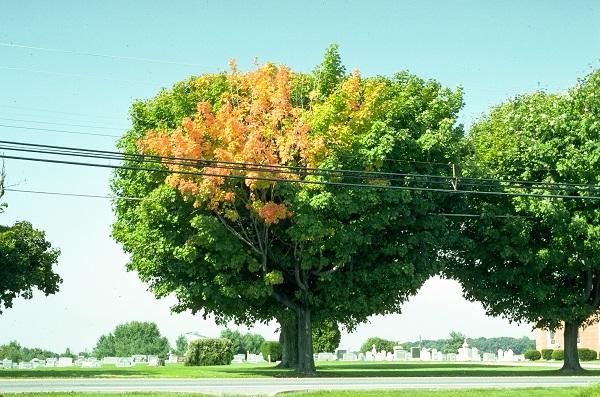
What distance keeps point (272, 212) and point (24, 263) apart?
889 inches

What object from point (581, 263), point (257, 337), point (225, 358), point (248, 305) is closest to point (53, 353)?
point (257, 337)

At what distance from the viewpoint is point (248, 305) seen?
42656 mm

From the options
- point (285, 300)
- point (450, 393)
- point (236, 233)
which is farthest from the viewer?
point (285, 300)

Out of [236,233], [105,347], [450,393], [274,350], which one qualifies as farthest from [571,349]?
[105,347]

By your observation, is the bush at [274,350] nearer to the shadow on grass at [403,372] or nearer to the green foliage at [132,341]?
the shadow on grass at [403,372]

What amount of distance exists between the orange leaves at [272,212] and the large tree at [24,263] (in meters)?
21.7

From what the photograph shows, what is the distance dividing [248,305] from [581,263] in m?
17.1

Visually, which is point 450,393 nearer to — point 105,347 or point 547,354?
point 547,354

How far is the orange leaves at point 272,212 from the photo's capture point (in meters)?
37.2

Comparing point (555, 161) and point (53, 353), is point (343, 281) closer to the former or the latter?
point (555, 161)

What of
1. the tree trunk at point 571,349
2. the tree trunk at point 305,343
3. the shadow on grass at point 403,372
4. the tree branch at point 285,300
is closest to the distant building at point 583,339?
the tree trunk at point 571,349

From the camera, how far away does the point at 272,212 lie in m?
37.3

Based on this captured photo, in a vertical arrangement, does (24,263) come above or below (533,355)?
above

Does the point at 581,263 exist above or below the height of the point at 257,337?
above
